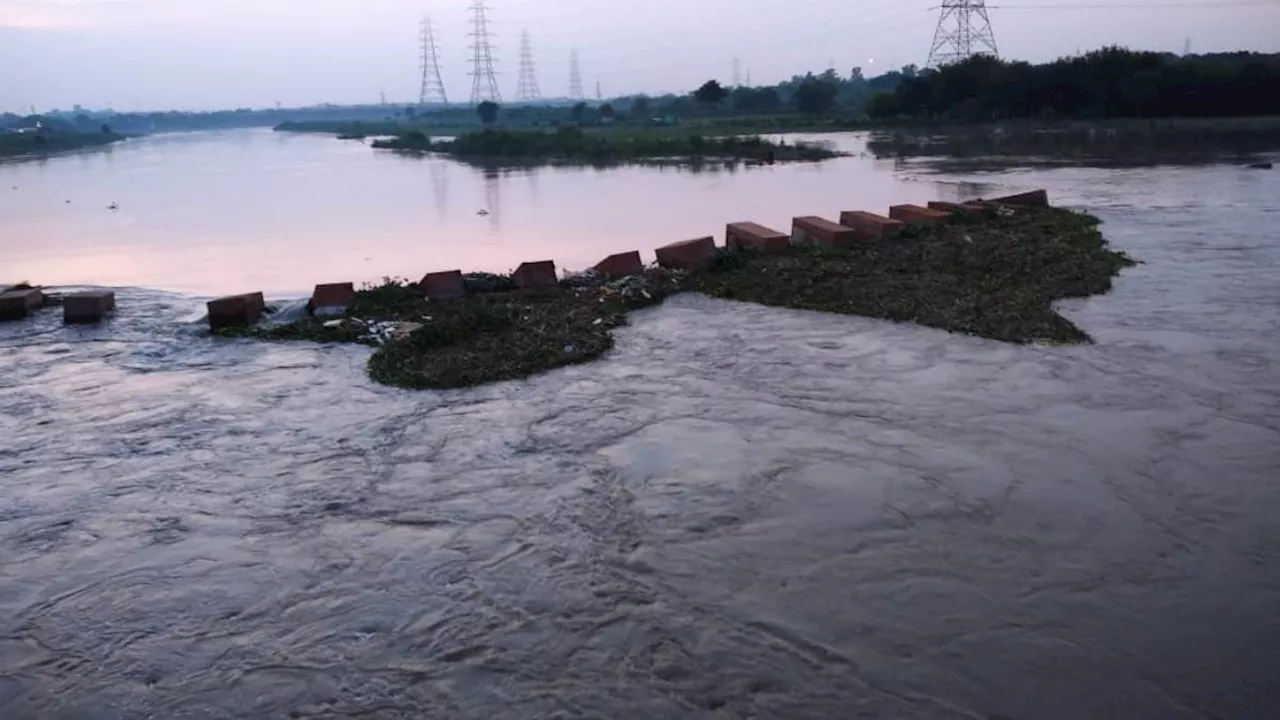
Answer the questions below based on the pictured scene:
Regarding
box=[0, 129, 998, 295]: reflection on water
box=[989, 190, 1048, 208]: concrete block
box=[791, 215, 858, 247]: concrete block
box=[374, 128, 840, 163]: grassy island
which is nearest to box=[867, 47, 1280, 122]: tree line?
box=[374, 128, 840, 163]: grassy island

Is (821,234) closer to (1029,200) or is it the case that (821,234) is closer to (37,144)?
(1029,200)

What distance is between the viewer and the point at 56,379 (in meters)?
6.90

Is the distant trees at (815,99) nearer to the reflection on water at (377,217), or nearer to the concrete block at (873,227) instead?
the reflection on water at (377,217)

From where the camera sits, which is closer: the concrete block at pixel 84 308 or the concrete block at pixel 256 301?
the concrete block at pixel 256 301

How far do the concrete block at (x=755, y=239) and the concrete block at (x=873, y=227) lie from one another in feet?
2.76

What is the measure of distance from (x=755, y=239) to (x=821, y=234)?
0.76m

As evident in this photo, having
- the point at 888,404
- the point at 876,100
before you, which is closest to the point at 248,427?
the point at 888,404

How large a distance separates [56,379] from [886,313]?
5888 mm

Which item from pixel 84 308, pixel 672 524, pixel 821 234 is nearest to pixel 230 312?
pixel 84 308

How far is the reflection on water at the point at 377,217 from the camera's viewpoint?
40.8ft

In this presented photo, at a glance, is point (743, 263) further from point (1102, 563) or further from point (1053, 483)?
point (1102, 563)

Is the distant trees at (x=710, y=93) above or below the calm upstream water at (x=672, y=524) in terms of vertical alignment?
above

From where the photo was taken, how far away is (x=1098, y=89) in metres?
36.2

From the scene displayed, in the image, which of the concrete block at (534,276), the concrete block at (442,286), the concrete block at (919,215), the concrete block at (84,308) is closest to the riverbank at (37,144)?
the concrete block at (84,308)
